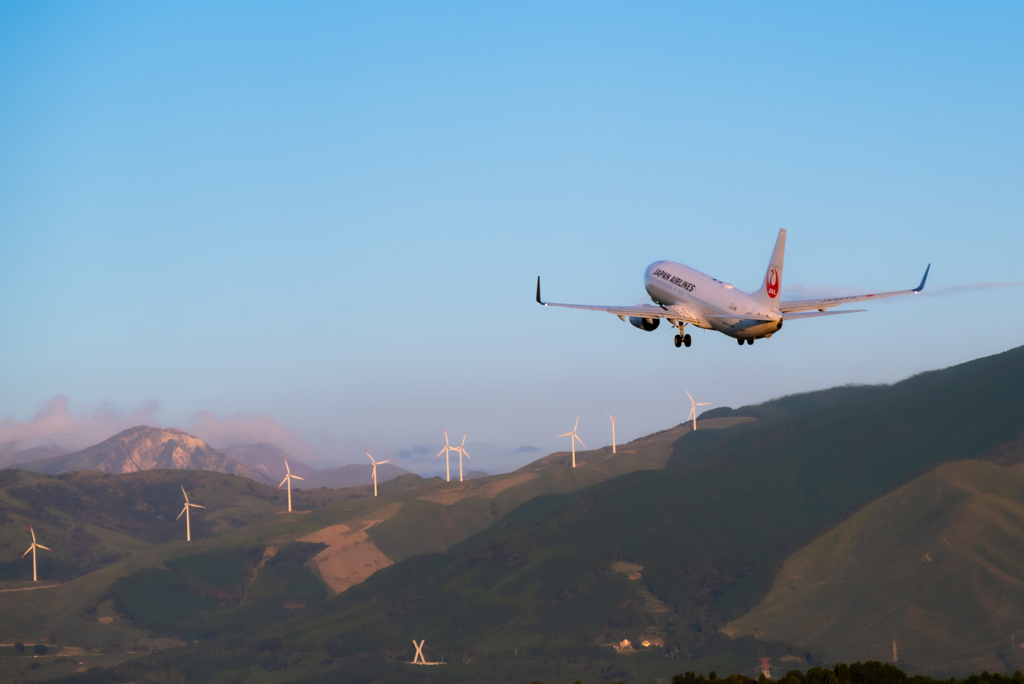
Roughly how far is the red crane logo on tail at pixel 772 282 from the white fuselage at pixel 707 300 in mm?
1916

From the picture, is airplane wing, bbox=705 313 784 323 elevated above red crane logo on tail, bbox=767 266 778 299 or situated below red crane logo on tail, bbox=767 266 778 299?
below

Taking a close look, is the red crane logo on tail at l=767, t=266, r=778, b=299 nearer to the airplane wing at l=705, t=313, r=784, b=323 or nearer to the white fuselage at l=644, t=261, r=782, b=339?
the white fuselage at l=644, t=261, r=782, b=339

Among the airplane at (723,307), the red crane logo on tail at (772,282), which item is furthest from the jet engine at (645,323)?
the red crane logo on tail at (772,282)

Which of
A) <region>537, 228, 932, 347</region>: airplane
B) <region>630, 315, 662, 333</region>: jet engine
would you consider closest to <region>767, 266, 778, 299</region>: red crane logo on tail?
<region>537, 228, 932, 347</region>: airplane

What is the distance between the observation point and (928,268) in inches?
3314

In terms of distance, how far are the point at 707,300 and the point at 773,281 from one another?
6.38 metres

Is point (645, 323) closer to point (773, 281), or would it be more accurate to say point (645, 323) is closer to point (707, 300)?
point (707, 300)

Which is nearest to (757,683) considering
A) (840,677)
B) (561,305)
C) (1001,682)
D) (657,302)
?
(840,677)

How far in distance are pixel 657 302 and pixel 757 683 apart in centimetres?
7495

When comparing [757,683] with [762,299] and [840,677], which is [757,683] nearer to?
[840,677]

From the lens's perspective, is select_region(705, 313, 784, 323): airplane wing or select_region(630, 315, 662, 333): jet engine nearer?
select_region(705, 313, 784, 323): airplane wing

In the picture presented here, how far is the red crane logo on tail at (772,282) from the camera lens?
10056 cm

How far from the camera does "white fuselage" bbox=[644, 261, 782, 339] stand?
94.2 m

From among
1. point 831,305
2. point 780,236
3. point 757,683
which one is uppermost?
point 780,236
